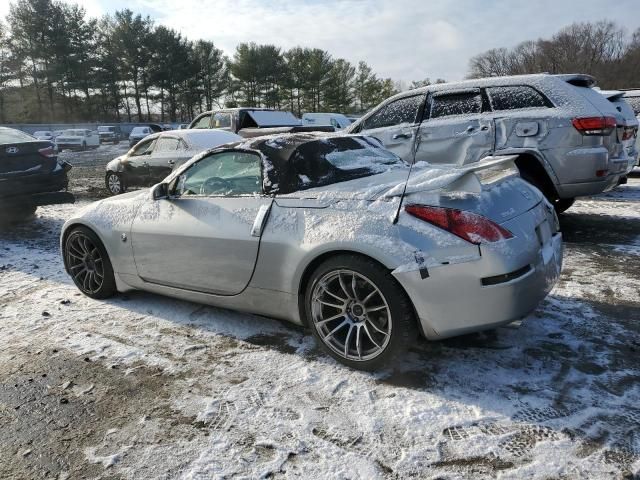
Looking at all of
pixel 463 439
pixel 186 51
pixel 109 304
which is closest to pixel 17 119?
pixel 186 51

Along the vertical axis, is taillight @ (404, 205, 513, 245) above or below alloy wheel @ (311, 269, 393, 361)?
above

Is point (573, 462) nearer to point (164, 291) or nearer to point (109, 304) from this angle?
point (164, 291)

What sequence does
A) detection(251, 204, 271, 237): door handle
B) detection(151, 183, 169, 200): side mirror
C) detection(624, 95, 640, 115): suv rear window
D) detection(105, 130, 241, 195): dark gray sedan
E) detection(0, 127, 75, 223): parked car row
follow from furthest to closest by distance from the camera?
detection(624, 95, 640, 115): suv rear window → detection(105, 130, 241, 195): dark gray sedan → detection(0, 127, 75, 223): parked car row → detection(151, 183, 169, 200): side mirror → detection(251, 204, 271, 237): door handle

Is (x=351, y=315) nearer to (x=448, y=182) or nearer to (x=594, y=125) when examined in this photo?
(x=448, y=182)

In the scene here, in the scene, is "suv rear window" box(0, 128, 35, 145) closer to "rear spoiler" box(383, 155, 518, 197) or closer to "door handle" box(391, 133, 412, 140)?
"door handle" box(391, 133, 412, 140)

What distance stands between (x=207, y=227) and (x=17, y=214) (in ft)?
20.1

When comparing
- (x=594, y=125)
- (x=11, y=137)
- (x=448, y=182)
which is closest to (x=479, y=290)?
(x=448, y=182)

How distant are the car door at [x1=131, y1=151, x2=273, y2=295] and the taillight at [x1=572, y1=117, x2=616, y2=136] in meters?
3.79

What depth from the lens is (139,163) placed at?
32.4ft

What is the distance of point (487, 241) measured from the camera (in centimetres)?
262

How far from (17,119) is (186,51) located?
1813 centimetres

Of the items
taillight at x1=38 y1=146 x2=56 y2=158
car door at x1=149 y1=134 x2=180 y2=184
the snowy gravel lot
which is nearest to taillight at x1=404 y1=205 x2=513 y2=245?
the snowy gravel lot

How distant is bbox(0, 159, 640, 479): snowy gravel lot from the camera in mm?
2215

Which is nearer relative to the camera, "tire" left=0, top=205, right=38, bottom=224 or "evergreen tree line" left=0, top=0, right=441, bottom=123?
"tire" left=0, top=205, right=38, bottom=224
